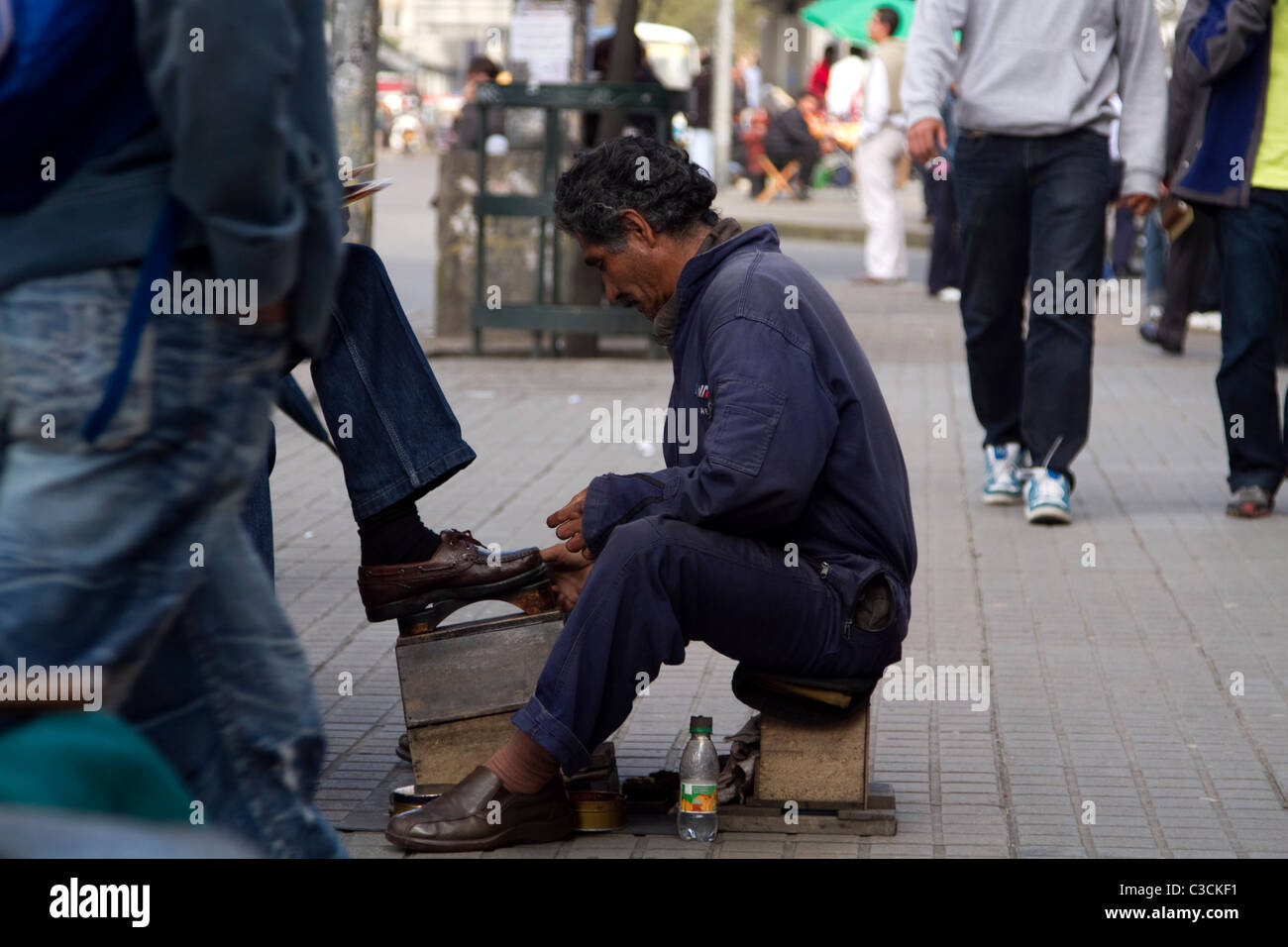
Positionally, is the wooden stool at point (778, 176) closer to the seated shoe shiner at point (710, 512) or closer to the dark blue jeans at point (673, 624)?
the seated shoe shiner at point (710, 512)

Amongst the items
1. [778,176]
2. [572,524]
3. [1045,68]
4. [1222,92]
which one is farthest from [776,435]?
[778,176]

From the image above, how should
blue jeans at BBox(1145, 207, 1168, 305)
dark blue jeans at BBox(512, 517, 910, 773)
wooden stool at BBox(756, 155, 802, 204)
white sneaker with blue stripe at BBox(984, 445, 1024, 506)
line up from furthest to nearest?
wooden stool at BBox(756, 155, 802, 204)
blue jeans at BBox(1145, 207, 1168, 305)
white sneaker with blue stripe at BBox(984, 445, 1024, 506)
dark blue jeans at BBox(512, 517, 910, 773)

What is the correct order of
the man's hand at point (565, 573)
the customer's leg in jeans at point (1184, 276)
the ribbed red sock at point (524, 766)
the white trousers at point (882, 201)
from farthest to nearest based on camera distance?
the white trousers at point (882, 201) → the customer's leg in jeans at point (1184, 276) → the man's hand at point (565, 573) → the ribbed red sock at point (524, 766)

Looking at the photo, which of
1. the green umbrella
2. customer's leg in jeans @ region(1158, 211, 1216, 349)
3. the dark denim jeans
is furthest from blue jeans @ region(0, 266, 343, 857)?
the green umbrella

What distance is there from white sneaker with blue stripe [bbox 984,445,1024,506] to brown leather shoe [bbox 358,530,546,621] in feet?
11.5

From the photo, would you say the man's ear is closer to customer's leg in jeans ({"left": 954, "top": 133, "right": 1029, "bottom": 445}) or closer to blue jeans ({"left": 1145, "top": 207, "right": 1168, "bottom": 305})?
customer's leg in jeans ({"left": 954, "top": 133, "right": 1029, "bottom": 445})

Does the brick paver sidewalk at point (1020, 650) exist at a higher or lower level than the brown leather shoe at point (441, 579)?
lower

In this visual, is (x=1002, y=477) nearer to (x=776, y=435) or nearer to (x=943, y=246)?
(x=776, y=435)

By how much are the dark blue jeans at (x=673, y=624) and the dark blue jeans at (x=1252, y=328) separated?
136 inches

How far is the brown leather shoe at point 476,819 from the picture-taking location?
347cm

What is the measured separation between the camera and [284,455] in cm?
789

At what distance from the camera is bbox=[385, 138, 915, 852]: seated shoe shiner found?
337cm

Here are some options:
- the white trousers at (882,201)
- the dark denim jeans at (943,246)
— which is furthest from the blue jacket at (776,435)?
the white trousers at (882,201)

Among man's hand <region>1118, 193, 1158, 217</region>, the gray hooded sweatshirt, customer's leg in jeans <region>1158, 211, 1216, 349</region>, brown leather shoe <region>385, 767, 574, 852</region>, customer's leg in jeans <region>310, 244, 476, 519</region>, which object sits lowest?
customer's leg in jeans <region>1158, 211, 1216, 349</region>
